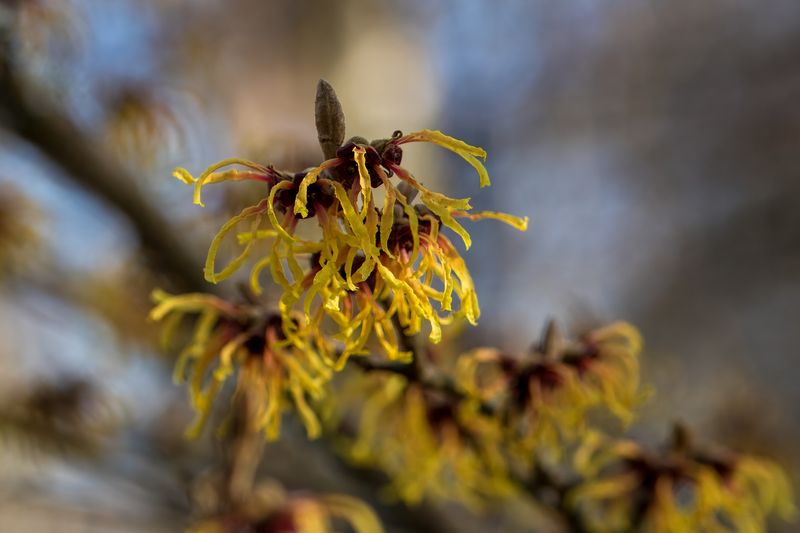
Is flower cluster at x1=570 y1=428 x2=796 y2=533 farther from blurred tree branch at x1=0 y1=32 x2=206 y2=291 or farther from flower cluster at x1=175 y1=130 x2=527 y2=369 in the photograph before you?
blurred tree branch at x1=0 y1=32 x2=206 y2=291

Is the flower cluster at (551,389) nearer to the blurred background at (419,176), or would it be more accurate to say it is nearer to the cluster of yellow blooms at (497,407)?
the cluster of yellow blooms at (497,407)

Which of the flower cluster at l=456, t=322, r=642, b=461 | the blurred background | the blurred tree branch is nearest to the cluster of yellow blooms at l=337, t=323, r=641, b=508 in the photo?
the flower cluster at l=456, t=322, r=642, b=461

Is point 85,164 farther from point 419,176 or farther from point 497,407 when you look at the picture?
point 419,176

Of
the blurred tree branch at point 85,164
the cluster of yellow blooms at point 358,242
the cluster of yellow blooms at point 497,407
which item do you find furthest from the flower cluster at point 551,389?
the blurred tree branch at point 85,164

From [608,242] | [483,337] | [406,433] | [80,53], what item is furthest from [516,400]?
[608,242]

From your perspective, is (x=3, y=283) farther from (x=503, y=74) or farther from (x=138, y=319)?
(x=503, y=74)

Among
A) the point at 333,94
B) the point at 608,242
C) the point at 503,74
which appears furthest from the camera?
the point at 503,74
